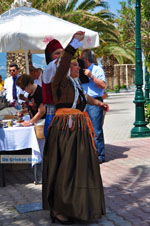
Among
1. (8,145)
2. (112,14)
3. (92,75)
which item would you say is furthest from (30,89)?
(112,14)

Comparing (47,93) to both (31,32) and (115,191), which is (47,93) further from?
(31,32)

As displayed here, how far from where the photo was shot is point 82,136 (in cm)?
454

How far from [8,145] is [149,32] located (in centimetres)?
1193

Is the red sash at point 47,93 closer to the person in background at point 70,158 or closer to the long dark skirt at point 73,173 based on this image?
the person in background at point 70,158

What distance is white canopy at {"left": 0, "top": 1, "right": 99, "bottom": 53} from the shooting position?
746cm

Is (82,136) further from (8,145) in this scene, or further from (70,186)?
(8,145)

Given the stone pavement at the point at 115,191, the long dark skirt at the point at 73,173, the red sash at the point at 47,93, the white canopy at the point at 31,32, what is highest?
the white canopy at the point at 31,32

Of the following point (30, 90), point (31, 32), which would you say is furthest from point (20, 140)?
point (31, 32)

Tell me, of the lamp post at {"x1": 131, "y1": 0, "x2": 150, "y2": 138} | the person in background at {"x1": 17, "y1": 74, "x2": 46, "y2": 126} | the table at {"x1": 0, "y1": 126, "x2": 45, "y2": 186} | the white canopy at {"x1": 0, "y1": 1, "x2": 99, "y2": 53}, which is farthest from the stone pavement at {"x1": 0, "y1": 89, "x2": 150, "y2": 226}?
the white canopy at {"x1": 0, "y1": 1, "x2": 99, "y2": 53}

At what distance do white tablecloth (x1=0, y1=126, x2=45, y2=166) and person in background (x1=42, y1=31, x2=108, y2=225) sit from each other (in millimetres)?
1539

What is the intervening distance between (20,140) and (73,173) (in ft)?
6.46

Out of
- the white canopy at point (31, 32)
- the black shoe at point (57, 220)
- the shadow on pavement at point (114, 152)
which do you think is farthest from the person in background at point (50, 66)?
the shadow on pavement at point (114, 152)

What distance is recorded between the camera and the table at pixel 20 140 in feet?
20.4

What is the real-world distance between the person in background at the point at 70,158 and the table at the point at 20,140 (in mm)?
1539
